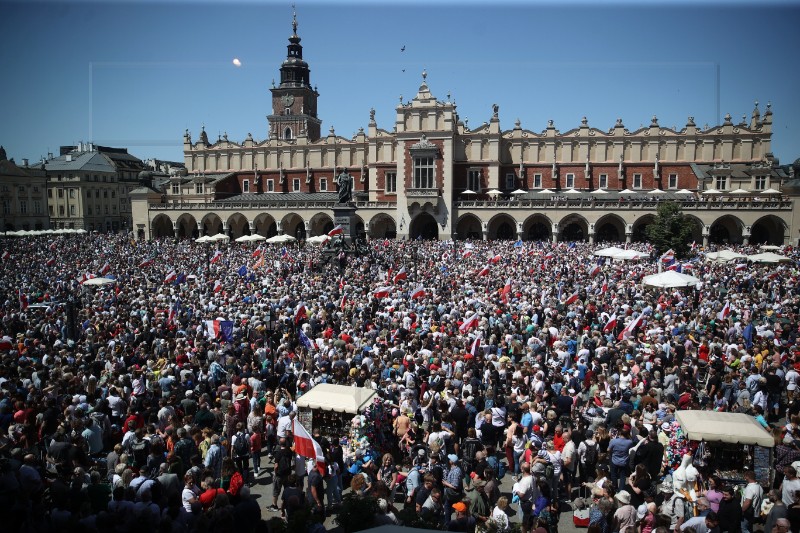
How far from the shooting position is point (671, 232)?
119 feet

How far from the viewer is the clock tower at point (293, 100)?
7275 cm

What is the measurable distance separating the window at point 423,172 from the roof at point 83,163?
1830 inches

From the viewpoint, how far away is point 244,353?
13.2 m

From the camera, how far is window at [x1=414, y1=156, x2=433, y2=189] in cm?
5011

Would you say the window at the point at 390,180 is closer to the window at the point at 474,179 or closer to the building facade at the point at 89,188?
the window at the point at 474,179

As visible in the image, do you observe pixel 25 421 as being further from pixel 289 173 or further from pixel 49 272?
pixel 289 173

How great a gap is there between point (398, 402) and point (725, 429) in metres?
5.50

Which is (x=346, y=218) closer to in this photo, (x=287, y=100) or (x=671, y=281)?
(x=671, y=281)

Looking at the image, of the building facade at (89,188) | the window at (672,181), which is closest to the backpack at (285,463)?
the window at (672,181)

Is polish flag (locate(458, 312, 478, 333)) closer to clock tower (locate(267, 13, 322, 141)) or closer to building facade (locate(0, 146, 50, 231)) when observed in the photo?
building facade (locate(0, 146, 50, 231))

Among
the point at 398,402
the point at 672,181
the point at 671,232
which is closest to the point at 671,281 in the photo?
the point at 398,402

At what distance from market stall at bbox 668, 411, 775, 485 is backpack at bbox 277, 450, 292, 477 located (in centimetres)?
586

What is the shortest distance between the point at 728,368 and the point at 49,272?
100ft

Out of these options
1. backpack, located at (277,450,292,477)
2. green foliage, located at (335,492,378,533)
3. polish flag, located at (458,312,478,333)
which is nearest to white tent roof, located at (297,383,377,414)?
backpack, located at (277,450,292,477)
